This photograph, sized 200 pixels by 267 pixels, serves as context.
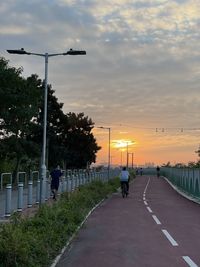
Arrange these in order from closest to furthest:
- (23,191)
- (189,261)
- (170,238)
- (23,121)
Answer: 1. (189,261)
2. (170,238)
3. (23,191)
4. (23,121)

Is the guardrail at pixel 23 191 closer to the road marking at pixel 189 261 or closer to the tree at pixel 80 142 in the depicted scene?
the road marking at pixel 189 261

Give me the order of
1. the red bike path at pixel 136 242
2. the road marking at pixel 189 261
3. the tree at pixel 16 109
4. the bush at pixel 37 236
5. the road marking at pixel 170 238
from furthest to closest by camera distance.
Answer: the tree at pixel 16 109 < the road marking at pixel 170 238 < the red bike path at pixel 136 242 < the road marking at pixel 189 261 < the bush at pixel 37 236

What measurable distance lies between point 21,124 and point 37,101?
2182 mm

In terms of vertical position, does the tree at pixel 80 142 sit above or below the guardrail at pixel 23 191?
above

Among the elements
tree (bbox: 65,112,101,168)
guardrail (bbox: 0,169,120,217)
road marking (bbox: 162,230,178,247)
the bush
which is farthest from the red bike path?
tree (bbox: 65,112,101,168)

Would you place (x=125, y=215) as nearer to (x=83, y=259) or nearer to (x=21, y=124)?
(x=83, y=259)

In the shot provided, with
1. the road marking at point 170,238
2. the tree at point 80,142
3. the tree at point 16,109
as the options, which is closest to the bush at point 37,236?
the road marking at point 170,238

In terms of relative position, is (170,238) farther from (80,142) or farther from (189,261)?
(80,142)

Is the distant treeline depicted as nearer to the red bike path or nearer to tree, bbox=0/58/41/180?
tree, bbox=0/58/41/180

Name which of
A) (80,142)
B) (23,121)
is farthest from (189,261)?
(80,142)

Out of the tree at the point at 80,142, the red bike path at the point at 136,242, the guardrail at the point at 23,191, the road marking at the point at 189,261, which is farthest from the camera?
the tree at the point at 80,142

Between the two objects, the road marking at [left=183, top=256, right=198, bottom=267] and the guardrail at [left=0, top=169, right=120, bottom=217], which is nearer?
the road marking at [left=183, top=256, right=198, bottom=267]

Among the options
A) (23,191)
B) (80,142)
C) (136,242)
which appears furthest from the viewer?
(80,142)

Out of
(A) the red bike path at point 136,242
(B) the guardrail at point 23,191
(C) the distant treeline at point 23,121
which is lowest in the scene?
(A) the red bike path at point 136,242
